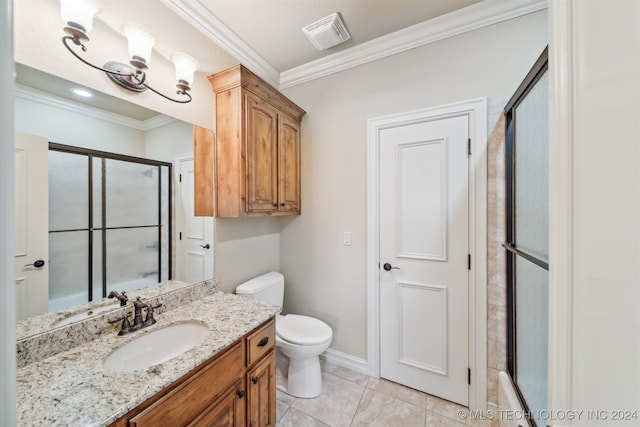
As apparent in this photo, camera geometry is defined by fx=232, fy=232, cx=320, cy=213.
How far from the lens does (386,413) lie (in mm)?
1545

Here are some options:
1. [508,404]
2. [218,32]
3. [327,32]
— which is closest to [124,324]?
[218,32]

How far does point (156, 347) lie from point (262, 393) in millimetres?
599

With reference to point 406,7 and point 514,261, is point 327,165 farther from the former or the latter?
point 514,261

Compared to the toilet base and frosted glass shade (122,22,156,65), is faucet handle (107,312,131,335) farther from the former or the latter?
frosted glass shade (122,22,156,65)

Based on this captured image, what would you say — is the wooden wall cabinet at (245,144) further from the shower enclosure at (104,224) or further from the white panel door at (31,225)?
the white panel door at (31,225)

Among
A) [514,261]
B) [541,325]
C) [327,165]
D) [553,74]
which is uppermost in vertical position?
A: [327,165]

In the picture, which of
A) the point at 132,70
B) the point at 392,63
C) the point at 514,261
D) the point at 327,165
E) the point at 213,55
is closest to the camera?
the point at 132,70

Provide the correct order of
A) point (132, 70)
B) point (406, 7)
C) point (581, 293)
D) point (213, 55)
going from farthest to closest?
point (213, 55)
point (406, 7)
point (132, 70)
point (581, 293)

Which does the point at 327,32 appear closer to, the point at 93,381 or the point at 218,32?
the point at 218,32

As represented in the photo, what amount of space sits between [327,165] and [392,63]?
0.93 meters

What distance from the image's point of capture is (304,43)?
1.86 metres

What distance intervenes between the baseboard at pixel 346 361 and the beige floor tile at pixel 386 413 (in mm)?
227

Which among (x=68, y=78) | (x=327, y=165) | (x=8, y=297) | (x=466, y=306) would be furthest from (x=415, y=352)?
(x=68, y=78)

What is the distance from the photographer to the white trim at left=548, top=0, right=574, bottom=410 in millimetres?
448
